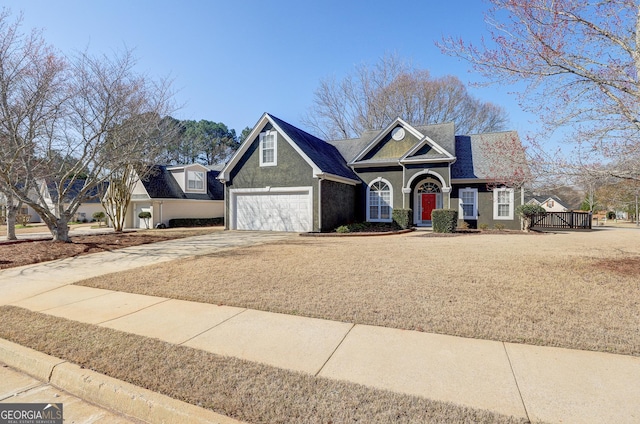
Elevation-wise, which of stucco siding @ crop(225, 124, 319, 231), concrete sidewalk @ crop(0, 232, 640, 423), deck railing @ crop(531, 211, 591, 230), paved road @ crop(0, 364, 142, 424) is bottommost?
paved road @ crop(0, 364, 142, 424)

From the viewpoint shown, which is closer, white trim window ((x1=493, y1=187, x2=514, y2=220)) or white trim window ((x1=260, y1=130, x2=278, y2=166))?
white trim window ((x1=260, y1=130, x2=278, y2=166))

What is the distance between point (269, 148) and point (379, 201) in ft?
24.5

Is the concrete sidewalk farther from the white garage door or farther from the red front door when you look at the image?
the red front door

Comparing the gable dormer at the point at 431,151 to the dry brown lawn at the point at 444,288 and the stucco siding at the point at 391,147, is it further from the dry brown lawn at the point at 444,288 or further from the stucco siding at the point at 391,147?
the dry brown lawn at the point at 444,288

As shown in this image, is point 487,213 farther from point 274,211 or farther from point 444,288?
point 444,288

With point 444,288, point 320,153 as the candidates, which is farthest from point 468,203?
point 444,288

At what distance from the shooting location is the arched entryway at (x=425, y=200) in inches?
786

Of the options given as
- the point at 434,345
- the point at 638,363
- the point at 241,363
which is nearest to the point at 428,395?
the point at 434,345

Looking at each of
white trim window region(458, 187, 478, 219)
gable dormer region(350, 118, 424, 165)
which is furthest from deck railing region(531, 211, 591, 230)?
gable dormer region(350, 118, 424, 165)

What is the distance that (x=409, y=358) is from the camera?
11.1ft

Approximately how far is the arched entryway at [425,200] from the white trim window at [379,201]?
6.14 feet

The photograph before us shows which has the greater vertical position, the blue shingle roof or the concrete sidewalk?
the blue shingle roof

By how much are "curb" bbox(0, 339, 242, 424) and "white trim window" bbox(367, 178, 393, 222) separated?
57.4 feet

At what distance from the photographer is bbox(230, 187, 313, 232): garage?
56.6ft
